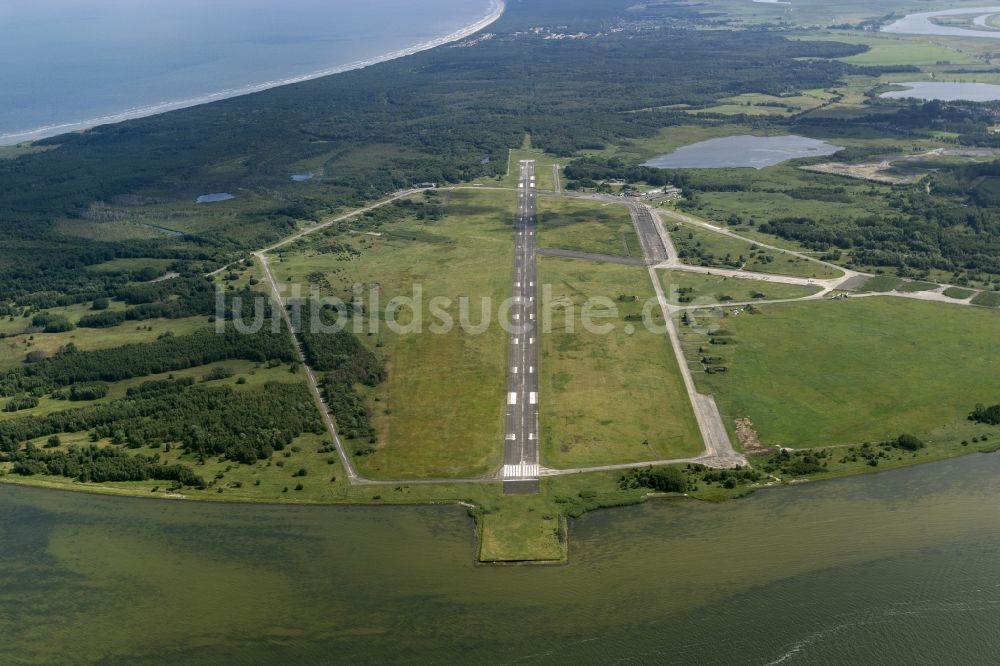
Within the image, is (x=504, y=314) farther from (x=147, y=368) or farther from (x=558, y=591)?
(x=558, y=591)

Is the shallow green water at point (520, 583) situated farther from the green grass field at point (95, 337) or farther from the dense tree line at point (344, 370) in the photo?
the green grass field at point (95, 337)

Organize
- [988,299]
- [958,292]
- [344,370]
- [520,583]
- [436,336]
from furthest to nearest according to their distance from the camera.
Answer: [958,292]
[988,299]
[436,336]
[344,370]
[520,583]

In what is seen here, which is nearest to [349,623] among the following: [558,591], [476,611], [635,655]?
[476,611]

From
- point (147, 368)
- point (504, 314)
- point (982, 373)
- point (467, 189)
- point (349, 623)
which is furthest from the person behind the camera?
point (467, 189)

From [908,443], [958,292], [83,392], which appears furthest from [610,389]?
[83,392]

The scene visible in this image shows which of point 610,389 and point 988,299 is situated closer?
point 610,389

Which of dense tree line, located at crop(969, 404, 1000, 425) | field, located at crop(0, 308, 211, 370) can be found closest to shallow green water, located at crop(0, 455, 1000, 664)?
dense tree line, located at crop(969, 404, 1000, 425)

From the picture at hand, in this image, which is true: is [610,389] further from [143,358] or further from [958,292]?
[958,292]
